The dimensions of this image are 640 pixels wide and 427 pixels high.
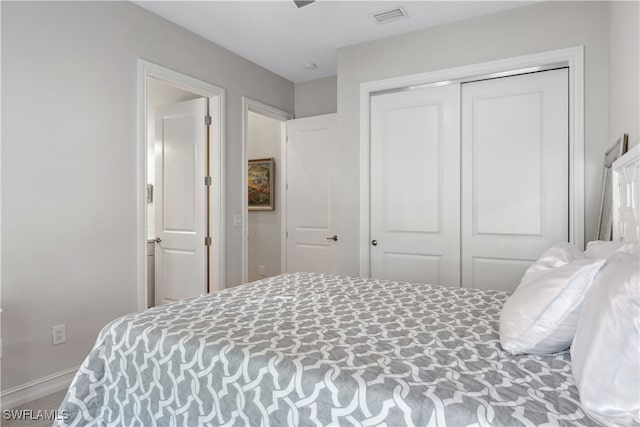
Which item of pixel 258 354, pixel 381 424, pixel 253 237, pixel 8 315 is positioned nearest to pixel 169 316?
pixel 258 354

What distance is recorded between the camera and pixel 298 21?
3.12m

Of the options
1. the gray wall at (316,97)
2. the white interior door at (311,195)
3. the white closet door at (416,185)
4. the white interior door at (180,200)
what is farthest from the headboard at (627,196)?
the white interior door at (180,200)

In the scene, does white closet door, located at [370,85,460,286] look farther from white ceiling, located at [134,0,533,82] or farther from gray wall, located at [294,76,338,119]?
gray wall, located at [294,76,338,119]

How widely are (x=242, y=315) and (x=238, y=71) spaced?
117 inches

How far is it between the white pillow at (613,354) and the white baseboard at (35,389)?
9.15 feet

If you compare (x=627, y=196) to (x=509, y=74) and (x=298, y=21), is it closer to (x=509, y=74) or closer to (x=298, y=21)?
(x=509, y=74)

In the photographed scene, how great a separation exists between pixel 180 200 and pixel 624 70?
3.56 meters

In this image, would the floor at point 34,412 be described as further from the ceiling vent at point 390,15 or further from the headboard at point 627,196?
the ceiling vent at point 390,15

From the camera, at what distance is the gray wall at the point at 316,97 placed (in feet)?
14.5

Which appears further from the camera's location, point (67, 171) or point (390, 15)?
point (390, 15)

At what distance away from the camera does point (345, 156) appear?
3623mm

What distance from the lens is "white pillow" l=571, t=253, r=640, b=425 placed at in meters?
0.77

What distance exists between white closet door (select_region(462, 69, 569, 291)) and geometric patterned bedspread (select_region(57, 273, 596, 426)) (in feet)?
4.59

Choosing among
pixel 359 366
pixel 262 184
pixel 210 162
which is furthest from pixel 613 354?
pixel 262 184
